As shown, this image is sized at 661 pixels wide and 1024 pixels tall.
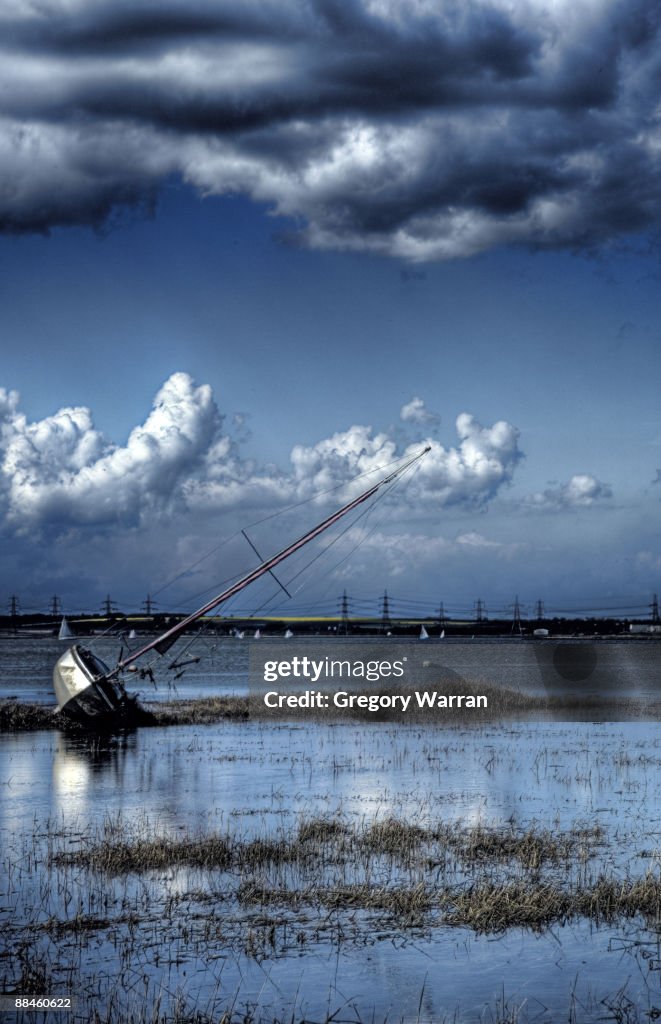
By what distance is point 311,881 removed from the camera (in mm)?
19094

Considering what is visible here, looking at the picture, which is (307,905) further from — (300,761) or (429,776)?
(300,761)

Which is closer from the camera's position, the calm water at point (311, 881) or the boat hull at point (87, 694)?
the calm water at point (311, 881)

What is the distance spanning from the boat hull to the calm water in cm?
147

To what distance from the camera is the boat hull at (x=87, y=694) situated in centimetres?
4841

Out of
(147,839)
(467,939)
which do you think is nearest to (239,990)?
(467,939)

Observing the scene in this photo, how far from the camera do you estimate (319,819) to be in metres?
25.2

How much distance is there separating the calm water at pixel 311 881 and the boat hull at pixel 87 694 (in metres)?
1.47

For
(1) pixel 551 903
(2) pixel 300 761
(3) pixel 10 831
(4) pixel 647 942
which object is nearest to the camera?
(4) pixel 647 942

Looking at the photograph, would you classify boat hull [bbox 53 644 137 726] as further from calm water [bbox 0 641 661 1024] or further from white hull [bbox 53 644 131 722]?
calm water [bbox 0 641 661 1024]

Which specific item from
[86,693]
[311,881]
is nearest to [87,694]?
[86,693]

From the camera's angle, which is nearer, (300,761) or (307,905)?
(307,905)

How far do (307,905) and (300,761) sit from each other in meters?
20.5

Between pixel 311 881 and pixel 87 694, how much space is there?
1219 inches

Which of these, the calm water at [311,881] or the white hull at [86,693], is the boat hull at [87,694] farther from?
the calm water at [311,881]
